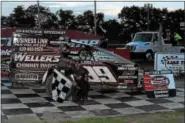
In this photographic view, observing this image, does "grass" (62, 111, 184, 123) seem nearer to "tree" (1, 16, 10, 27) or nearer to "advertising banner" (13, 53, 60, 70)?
"advertising banner" (13, 53, 60, 70)

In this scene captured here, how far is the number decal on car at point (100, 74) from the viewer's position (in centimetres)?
821

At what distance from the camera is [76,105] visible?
7.45m

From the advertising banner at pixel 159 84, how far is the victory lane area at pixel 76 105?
134 mm

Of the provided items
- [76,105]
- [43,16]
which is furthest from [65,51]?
[43,16]

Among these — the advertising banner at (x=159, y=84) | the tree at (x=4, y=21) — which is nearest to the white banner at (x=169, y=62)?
the advertising banner at (x=159, y=84)

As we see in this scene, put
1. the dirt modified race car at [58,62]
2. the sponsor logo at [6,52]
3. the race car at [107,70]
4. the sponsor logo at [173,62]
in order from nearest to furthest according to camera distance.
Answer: the dirt modified race car at [58,62] < the race car at [107,70] < the sponsor logo at [6,52] < the sponsor logo at [173,62]

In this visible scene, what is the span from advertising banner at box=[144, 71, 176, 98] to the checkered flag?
203 centimetres

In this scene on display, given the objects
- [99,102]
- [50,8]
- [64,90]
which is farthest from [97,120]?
[50,8]

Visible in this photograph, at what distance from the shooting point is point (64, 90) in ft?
21.4

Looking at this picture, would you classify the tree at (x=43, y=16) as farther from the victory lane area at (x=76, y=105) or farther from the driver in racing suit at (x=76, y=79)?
the driver in racing suit at (x=76, y=79)

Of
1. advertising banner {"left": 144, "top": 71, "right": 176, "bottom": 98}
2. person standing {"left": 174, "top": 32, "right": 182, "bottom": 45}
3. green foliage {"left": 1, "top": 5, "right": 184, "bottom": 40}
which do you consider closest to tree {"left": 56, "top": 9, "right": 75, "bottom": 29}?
green foliage {"left": 1, "top": 5, "right": 184, "bottom": 40}

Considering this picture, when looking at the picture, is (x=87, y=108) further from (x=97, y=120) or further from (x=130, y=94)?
(x=130, y=94)

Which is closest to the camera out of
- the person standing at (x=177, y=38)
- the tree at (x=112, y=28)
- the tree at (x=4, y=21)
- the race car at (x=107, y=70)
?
the race car at (x=107, y=70)

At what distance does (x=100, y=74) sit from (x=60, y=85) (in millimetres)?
1907
